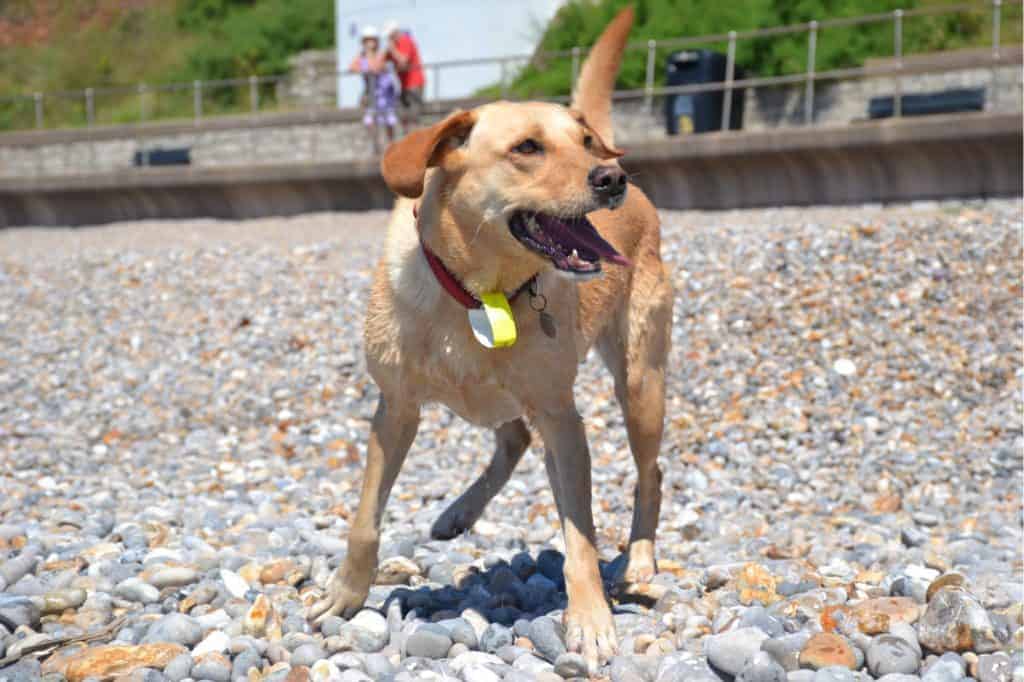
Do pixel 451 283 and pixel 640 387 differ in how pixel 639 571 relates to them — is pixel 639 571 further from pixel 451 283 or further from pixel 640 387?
pixel 451 283

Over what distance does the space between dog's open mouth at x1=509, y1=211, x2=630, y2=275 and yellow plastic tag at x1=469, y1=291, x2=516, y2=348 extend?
0.22m

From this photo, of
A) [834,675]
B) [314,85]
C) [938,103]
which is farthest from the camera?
[314,85]

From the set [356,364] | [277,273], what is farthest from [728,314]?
[277,273]

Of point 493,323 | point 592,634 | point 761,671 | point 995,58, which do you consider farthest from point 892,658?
point 995,58

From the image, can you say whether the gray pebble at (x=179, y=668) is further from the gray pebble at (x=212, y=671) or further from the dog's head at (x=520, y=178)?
the dog's head at (x=520, y=178)

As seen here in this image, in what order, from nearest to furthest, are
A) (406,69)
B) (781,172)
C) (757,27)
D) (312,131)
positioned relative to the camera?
1. (781,172)
2. (406,69)
3. (757,27)
4. (312,131)

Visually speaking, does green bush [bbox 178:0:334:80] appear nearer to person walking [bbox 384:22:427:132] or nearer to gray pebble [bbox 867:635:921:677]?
person walking [bbox 384:22:427:132]

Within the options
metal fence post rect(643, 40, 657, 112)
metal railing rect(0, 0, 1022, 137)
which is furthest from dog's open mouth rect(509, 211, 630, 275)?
metal fence post rect(643, 40, 657, 112)

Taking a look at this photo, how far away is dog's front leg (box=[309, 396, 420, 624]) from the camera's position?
406cm

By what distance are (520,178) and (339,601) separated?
1.66 metres

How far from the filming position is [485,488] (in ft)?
16.4

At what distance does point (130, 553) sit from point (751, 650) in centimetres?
264

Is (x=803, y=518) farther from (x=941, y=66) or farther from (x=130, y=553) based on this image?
(x=941, y=66)

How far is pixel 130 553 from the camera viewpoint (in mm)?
4684
